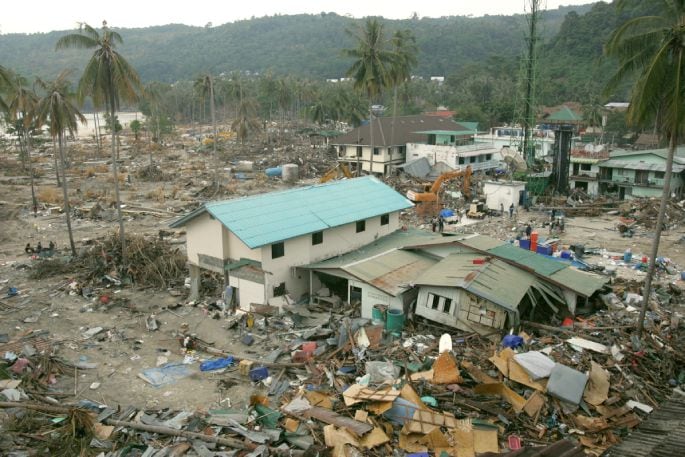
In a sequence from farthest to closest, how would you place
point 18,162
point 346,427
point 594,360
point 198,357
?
1. point 18,162
2. point 198,357
3. point 594,360
4. point 346,427

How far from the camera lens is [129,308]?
19.8m

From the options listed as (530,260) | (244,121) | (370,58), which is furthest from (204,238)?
(244,121)

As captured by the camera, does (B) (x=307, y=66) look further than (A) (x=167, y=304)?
Yes

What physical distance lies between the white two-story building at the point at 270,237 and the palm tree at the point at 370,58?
1586 centimetres

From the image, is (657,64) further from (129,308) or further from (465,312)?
(129,308)

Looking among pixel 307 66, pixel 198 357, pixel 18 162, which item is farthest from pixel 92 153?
pixel 307 66

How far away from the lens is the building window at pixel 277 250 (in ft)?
62.6

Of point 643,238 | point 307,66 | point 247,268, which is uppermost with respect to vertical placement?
point 307,66

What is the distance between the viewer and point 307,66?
165500 millimetres

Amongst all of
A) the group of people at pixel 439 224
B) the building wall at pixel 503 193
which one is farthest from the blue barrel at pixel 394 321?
the building wall at pixel 503 193

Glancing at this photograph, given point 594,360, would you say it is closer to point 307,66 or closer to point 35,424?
point 35,424

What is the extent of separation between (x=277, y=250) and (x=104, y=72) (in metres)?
11.1

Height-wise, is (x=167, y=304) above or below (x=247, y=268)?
below

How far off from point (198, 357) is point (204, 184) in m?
30.8
